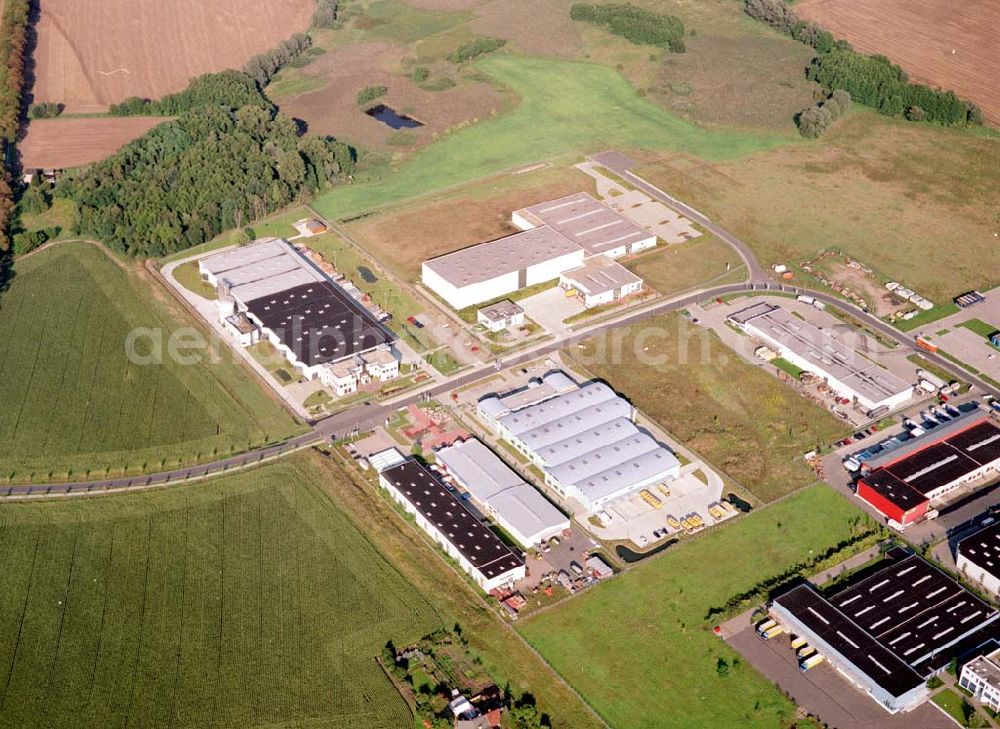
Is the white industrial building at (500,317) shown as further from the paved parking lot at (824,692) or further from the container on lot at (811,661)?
the container on lot at (811,661)

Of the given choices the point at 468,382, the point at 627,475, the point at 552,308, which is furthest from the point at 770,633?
the point at 552,308

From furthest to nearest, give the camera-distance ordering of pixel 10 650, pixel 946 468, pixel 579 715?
pixel 946 468 → pixel 10 650 → pixel 579 715

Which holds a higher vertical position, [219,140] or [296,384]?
[219,140]

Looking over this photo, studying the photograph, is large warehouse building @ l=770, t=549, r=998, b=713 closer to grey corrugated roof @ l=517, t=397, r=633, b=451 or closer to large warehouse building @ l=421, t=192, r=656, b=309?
grey corrugated roof @ l=517, t=397, r=633, b=451

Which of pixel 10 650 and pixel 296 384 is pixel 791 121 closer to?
pixel 296 384

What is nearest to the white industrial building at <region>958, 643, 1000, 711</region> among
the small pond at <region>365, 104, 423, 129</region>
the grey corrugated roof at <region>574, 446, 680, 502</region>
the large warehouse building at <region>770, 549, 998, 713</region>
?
the large warehouse building at <region>770, 549, 998, 713</region>

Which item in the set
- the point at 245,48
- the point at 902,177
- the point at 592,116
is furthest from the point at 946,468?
the point at 245,48
